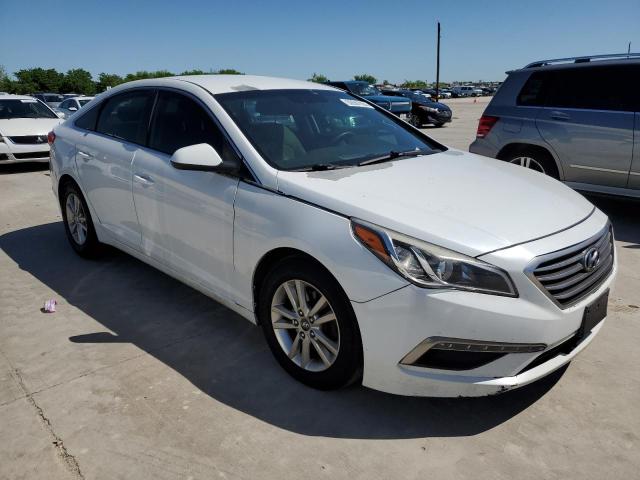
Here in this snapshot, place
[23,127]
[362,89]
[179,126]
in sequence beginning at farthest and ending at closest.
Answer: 1. [362,89]
2. [23,127]
3. [179,126]

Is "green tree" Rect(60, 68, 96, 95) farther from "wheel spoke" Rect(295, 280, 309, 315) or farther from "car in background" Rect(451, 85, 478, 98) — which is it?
"wheel spoke" Rect(295, 280, 309, 315)

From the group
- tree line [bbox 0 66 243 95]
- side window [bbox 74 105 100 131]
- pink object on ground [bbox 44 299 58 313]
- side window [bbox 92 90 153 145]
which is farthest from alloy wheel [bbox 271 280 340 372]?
tree line [bbox 0 66 243 95]

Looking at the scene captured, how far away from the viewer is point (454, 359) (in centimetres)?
226

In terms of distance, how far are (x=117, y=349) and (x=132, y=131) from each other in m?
1.63

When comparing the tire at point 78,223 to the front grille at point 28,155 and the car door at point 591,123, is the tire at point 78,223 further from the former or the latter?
the front grille at point 28,155

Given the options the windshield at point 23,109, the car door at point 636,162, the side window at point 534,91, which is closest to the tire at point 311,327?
the car door at point 636,162

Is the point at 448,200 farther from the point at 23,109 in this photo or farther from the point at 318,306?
the point at 23,109

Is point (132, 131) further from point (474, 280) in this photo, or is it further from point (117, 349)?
point (474, 280)

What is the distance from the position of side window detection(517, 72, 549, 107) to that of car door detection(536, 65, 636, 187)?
0.08m

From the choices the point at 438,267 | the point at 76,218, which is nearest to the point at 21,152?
the point at 76,218

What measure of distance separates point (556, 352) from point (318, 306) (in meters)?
1.11

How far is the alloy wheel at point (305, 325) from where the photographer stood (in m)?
2.58

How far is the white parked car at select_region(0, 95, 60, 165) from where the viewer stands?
9.72 meters

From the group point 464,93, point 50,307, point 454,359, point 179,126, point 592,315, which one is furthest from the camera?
point 464,93
